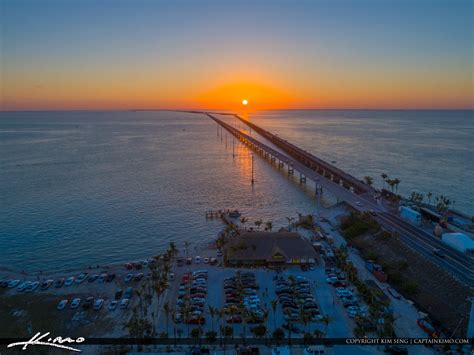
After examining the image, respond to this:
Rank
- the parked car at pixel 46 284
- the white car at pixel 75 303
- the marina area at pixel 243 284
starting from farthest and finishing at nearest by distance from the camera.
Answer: the parked car at pixel 46 284 → the white car at pixel 75 303 → the marina area at pixel 243 284

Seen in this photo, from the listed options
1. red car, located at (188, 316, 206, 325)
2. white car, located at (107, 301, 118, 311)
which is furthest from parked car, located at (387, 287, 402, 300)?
white car, located at (107, 301, 118, 311)

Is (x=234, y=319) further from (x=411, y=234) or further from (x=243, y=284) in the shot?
(x=411, y=234)

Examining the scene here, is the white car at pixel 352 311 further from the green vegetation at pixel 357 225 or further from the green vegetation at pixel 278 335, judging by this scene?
the green vegetation at pixel 357 225

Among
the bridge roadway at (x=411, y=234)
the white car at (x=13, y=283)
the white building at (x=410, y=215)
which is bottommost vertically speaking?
the white car at (x=13, y=283)

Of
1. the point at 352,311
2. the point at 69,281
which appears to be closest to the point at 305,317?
the point at 352,311

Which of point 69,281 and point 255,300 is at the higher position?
point 255,300

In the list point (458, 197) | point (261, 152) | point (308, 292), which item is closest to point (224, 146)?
point (261, 152)

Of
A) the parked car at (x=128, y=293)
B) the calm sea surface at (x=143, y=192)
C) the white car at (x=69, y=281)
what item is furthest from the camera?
the calm sea surface at (x=143, y=192)

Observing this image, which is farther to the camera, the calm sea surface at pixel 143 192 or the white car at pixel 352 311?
the calm sea surface at pixel 143 192

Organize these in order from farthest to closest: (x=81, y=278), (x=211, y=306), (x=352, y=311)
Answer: (x=81, y=278), (x=211, y=306), (x=352, y=311)

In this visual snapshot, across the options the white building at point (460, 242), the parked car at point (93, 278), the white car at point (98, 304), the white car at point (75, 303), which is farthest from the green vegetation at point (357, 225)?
the white car at point (75, 303)

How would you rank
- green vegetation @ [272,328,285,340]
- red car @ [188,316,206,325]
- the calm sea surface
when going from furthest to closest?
the calm sea surface
red car @ [188,316,206,325]
green vegetation @ [272,328,285,340]

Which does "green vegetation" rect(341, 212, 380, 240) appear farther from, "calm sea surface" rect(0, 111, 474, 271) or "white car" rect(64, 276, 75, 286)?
"white car" rect(64, 276, 75, 286)
